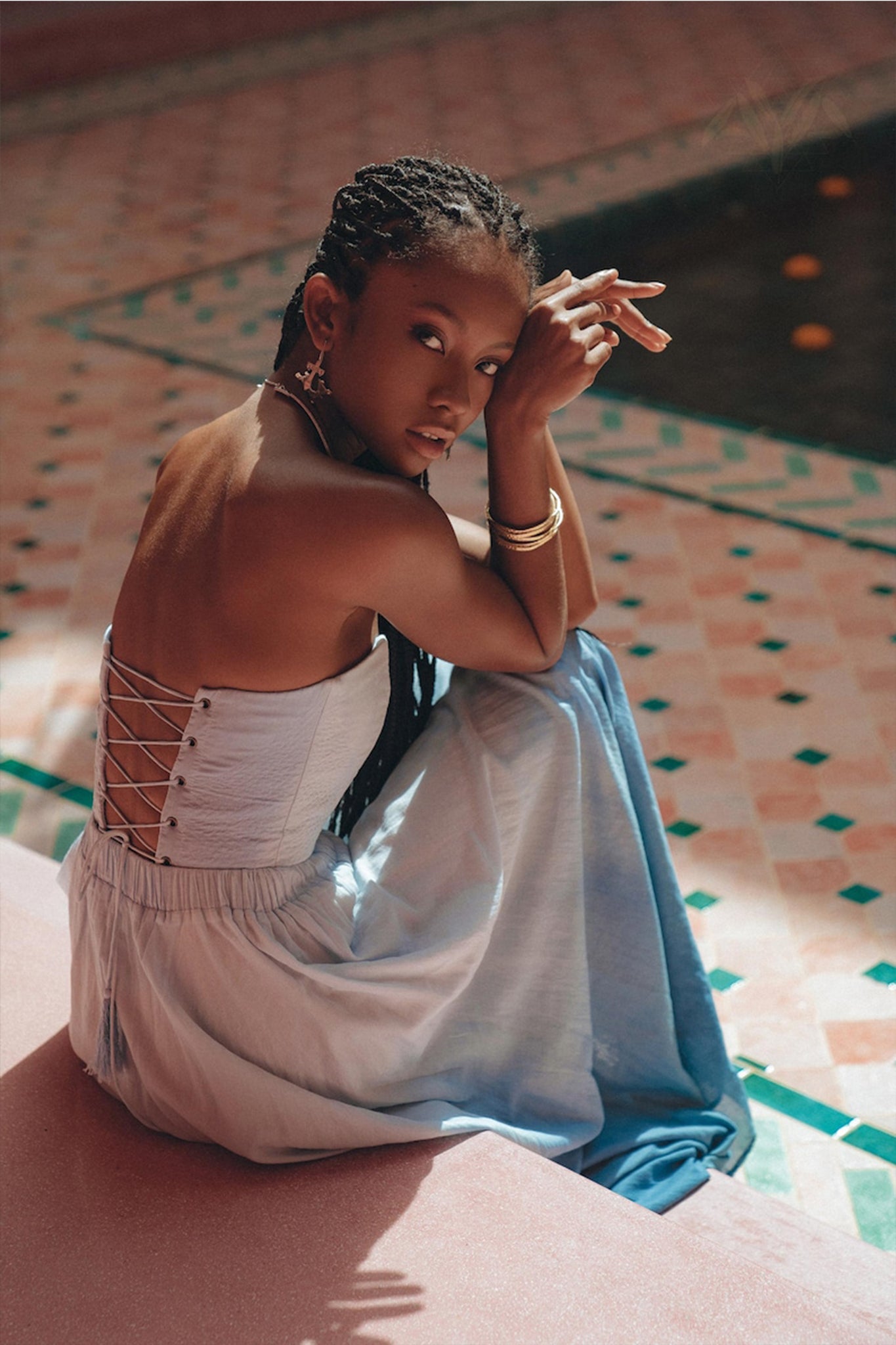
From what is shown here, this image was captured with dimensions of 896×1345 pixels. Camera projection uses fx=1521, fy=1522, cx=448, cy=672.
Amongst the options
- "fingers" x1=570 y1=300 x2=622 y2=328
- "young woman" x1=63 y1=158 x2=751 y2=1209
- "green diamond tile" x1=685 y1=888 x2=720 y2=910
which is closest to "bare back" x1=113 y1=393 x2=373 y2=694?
"young woman" x1=63 y1=158 x2=751 y2=1209

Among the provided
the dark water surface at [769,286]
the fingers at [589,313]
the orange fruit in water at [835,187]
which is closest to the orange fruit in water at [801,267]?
the dark water surface at [769,286]

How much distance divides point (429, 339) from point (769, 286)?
604cm

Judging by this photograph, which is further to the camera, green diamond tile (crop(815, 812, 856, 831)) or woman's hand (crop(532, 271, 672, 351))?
green diamond tile (crop(815, 812, 856, 831))

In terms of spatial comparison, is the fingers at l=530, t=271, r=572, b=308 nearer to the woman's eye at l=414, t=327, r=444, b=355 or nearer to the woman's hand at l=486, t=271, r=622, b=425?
the woman's hand at l=486, t=271, r=622, b=425

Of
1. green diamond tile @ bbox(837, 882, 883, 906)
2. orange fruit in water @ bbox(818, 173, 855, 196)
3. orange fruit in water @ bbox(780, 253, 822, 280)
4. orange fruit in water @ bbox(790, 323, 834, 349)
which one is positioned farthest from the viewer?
orange fruit in water @ bbox(818, 173, 855, 196)

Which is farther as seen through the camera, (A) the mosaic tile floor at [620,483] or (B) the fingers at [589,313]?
(A) the mosaic tile floor at [620,483]

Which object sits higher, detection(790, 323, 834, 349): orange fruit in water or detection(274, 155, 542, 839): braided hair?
detection(274, 155, 542, 839): braided hair

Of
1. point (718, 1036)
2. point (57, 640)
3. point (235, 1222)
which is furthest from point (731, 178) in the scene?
point (235, 1222)

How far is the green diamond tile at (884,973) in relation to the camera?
8.11ft

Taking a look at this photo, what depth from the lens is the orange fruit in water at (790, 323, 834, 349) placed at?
6.44 meters

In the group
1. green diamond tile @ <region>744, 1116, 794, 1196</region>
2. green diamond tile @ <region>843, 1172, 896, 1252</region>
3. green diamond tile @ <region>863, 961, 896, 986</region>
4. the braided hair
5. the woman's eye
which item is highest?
the braided hair

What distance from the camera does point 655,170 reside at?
7.59 meters

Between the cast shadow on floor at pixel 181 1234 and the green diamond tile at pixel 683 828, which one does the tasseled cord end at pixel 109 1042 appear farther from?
the green diamond tile at pixel 683 828

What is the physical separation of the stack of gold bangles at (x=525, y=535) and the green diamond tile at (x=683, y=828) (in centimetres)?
122
